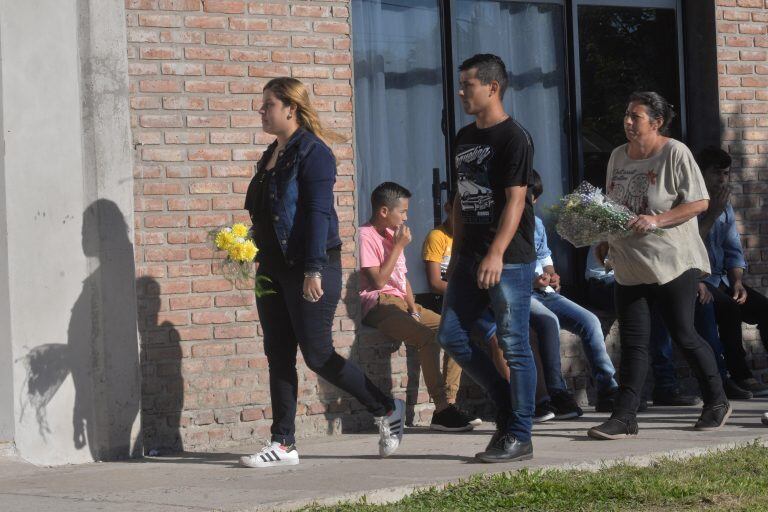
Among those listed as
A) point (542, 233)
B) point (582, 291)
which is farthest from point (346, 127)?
point (582, 291)

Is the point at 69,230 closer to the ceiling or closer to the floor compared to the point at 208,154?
closer to the floor

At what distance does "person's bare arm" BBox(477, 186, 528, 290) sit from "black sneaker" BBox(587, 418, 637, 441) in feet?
4.68

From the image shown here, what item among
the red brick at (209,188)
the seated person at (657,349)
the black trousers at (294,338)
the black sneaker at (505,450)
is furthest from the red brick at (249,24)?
the black sneaker at (505,450)

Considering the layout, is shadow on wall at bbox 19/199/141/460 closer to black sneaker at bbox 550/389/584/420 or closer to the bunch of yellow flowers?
the bunch of yellow flowers

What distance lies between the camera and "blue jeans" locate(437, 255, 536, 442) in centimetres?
686

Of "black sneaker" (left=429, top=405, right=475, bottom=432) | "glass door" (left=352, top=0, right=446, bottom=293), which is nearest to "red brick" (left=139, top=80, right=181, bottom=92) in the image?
"glass door" (left=352, top=0, right=446, bottom=293)

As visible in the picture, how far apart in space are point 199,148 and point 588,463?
10.2ft

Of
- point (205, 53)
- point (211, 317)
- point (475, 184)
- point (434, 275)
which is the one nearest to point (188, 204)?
point (211, 317)

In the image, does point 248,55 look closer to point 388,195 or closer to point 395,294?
point 388,195

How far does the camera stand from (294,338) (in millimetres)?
7180

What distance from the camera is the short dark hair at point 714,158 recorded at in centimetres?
959

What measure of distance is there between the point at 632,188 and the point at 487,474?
86.6 inches

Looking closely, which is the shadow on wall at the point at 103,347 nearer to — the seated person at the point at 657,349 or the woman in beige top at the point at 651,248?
the woman in beige top at the point at 651,248

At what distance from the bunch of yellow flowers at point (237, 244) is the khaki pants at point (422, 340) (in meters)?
1.83
